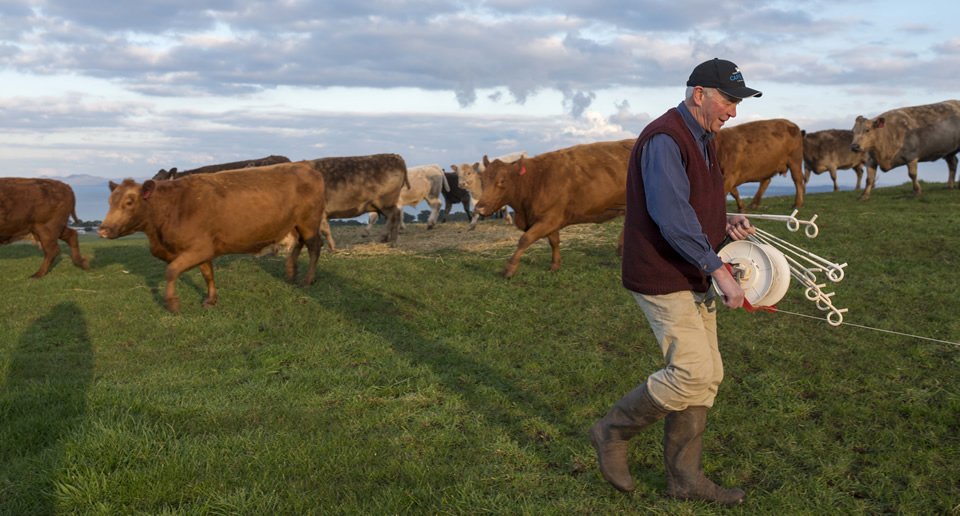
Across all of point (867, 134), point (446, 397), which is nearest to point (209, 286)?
point (446, 397)

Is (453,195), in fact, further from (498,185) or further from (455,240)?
(498,185)

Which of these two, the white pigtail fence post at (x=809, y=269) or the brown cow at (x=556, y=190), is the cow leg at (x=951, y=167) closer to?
the brown cow at (x=556, y=190)

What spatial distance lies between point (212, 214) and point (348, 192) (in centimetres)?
577

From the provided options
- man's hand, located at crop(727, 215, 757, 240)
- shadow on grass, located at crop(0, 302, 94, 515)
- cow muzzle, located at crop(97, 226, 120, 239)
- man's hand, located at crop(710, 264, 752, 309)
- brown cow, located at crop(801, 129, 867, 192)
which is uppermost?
brown cow, located at crop(801, 129, 867, 192)

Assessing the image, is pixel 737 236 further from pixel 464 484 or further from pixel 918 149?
pixel 918 149

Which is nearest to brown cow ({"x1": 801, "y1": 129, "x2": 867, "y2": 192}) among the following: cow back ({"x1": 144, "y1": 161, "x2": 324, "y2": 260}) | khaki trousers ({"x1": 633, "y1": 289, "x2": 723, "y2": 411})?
cow back ({"x1": 144, "y1": 161, "x2": 324, "y2": 260})

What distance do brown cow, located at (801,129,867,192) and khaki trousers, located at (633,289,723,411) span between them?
23.5 meters

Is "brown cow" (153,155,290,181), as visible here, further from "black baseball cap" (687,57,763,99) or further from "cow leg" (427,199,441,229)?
"black baseball cap" (687,57,763,99)

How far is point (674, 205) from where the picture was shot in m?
3.28

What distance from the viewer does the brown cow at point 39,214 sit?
11492 millimetres

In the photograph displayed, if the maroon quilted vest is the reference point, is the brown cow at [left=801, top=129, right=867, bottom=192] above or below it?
above

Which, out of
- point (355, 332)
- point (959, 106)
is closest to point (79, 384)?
point (355, 332)

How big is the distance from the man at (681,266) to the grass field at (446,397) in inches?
11.8

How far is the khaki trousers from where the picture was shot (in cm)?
342
